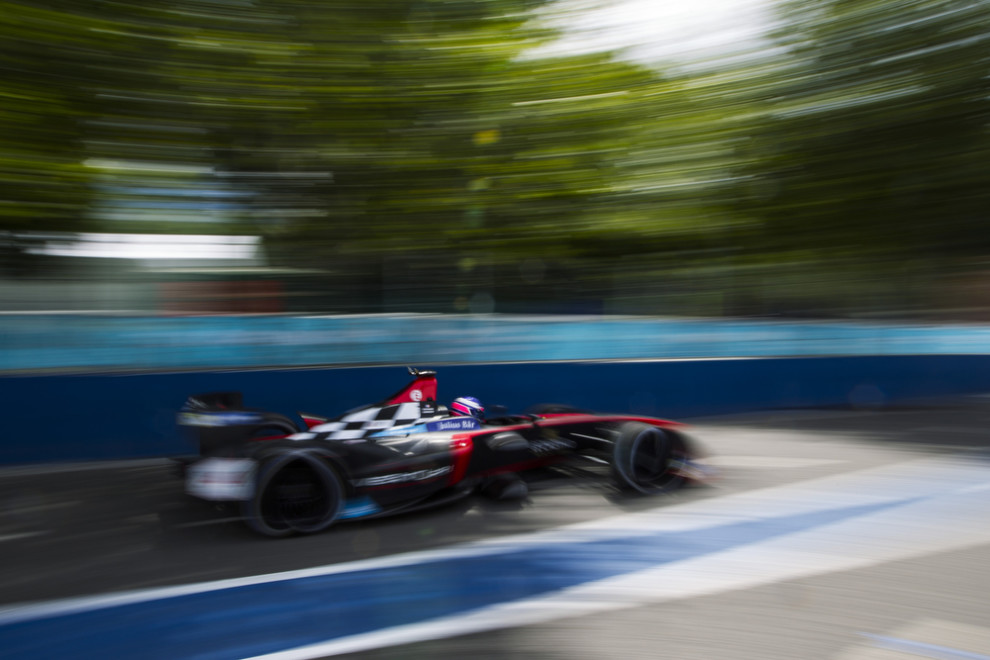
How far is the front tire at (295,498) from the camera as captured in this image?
3.85 m

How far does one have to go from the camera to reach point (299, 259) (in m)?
8.55

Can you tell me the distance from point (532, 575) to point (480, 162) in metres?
7.76

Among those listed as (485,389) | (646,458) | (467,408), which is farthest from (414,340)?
(646,458)

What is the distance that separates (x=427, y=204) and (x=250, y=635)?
7.59 meters

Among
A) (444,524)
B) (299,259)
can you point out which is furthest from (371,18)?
(444,524)

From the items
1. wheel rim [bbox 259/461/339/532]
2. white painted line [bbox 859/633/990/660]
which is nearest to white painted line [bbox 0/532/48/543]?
wheel rim [bbox 259/461/339/532]

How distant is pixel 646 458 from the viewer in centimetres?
483

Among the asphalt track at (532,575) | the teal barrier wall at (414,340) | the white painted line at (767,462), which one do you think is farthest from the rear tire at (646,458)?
the teal barrier wall at (414,340)

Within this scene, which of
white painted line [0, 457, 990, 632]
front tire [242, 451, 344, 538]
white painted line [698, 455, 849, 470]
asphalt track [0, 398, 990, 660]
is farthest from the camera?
white painted line [698, 455, 849, 470]

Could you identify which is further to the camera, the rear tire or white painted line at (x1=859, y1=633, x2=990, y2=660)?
the rear tire

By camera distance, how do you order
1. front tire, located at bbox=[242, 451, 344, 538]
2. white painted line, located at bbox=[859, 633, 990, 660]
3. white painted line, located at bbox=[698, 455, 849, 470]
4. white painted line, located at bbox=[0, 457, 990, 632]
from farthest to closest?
1. white painted line, located at bbox=[698, 455, 849, 470]
2. front tire, located at bbox=[242, 451, 344, 538]
3. white painted line, located at bbox=[0, 457, 990, 632]
4. white painted line, located at bbox=[859, 633, 990, 660]

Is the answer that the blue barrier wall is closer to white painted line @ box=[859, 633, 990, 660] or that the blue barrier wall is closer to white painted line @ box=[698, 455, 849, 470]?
white painted line @ box=[698, 455, 849, 470]

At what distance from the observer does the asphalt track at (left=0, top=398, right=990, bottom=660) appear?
109 inches

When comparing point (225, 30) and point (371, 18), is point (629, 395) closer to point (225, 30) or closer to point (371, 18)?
point (371, 18)
